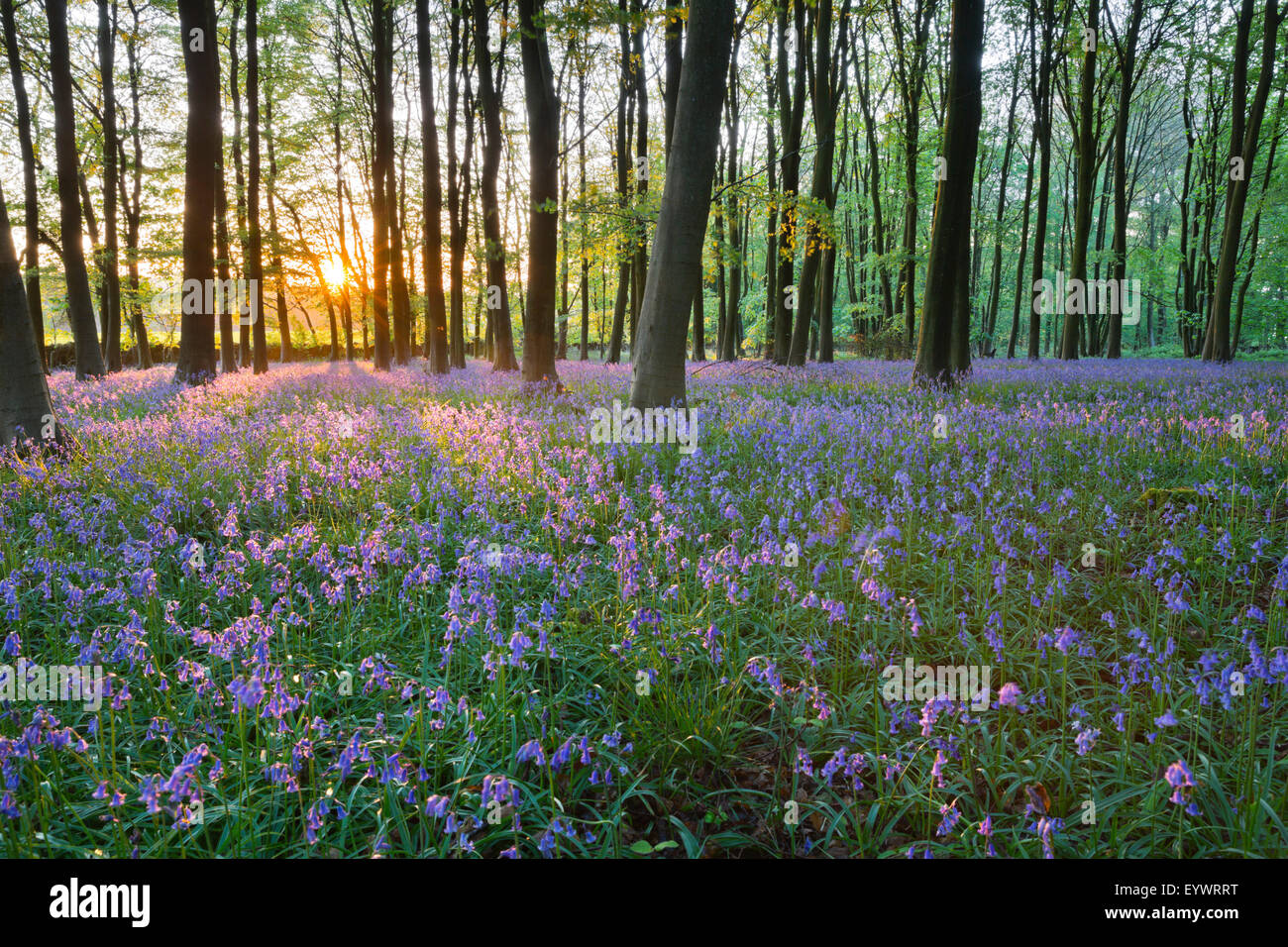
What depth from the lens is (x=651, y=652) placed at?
106 inches

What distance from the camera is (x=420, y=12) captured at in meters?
15.5

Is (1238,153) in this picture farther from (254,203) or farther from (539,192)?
(254,203)

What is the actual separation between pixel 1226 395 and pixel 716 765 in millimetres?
10785

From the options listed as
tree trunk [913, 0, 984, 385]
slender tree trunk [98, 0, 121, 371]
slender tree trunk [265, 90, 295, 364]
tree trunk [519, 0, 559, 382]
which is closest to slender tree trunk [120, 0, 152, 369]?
slender tree trunk [98, 0, 121, 371]

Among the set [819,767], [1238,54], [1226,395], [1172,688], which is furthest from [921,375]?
[1238,54]

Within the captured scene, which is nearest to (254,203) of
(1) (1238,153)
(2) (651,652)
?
(2) (651,652)

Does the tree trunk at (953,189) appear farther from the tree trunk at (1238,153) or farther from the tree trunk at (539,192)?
the tree trunk at (1238,153)

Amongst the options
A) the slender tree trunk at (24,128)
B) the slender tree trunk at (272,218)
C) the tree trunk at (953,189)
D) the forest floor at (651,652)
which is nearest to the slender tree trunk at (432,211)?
the slender tree trunk at (272,218)

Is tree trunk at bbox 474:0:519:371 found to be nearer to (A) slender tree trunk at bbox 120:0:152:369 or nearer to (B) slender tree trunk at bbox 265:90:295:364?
(B) slender tree trunk at bbox 265:90:295:364

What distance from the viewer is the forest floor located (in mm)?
2021

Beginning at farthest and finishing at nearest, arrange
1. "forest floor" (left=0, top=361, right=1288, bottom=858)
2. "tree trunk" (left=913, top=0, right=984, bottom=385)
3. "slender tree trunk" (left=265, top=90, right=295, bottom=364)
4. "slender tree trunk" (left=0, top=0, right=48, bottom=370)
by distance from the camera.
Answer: "slender tree trunk" (left=265, top=90, right=295, bottom=364), "slender tree trunk" (left=0, top=0, right=48, bottom=370), "tree trunk" (left=913, top=0, right=984, bottom=385), "forest floor" (left=0, top=361, right=1288, bottom=858)

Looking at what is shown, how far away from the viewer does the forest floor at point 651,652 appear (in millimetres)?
2021

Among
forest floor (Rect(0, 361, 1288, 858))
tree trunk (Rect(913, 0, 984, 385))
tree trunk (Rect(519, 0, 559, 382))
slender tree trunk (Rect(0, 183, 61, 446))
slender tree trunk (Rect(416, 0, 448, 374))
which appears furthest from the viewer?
slender tree trunk (Rect(416, 0, 448, 374))

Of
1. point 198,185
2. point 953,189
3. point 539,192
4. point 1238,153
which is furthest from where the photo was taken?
point 1238,153
